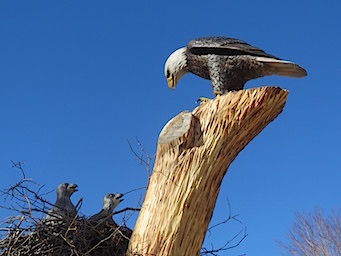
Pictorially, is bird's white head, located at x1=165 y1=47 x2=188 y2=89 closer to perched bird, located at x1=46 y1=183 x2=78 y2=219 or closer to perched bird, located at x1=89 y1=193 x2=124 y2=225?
perched bird, located at x1=89 y1=193 x2=124 y2=225

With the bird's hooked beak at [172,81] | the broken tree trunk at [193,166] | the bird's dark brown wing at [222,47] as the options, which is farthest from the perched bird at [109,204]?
the bird's dark brown wing at [222,47]

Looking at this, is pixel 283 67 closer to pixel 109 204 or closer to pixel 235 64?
pixel 235 64

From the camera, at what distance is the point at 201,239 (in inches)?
101

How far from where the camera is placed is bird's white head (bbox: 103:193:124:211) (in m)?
3.33

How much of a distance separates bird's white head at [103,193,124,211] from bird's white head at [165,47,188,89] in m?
0.96

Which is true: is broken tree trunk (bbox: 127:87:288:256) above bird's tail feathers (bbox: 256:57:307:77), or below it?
below

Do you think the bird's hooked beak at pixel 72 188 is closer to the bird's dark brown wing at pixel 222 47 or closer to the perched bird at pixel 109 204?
the perched bird at pixel 109 204

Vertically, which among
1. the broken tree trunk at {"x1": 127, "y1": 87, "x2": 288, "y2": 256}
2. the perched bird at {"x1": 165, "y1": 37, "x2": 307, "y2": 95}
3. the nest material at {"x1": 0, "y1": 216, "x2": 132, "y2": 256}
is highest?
the perched bird at {"x1": 165, "y1": 37, "x2": 307, "y2": 95}

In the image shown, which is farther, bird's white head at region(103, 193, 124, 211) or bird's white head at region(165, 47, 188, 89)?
bird's white head at region(165, 47, 188, 89)

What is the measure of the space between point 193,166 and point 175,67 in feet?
4.57

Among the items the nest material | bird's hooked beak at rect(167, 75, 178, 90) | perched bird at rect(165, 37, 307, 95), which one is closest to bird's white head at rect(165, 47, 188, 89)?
bird's hooked beak at rect(167, 75, 178, 90)

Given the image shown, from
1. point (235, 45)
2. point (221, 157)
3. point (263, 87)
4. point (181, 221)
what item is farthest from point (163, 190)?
point (235, 45)

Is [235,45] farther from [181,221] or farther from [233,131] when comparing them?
[181,221]

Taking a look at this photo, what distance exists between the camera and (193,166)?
2514 millimetres
